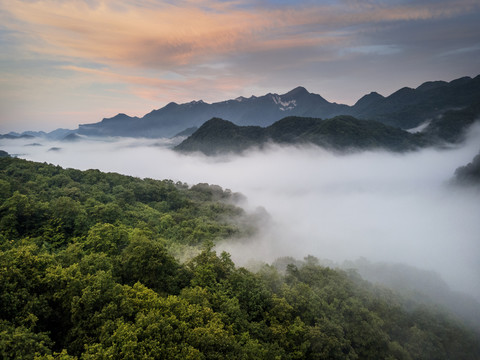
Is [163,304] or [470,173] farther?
[470,173]

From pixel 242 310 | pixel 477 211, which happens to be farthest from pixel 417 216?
pixel 242 310

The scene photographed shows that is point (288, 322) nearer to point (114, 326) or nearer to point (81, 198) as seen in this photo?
point (114, 326)

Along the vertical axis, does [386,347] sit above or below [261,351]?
below

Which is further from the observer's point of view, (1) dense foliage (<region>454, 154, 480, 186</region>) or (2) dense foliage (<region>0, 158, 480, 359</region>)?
(1) dense foliage (<region>454, 154, 480, 186</region>)

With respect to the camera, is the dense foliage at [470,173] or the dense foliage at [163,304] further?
the dense foliage at [470,173]

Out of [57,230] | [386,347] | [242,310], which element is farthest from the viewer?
[57,230]

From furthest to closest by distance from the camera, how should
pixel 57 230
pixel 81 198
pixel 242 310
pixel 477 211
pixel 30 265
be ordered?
1. pixel 477 211
2. pixel 81 198
3. pixel 57 230
4. pixel 242 310
5. pixel 30 265

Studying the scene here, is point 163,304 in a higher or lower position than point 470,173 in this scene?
lower

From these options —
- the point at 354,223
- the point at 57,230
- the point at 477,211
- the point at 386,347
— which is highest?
the point at 57,230
